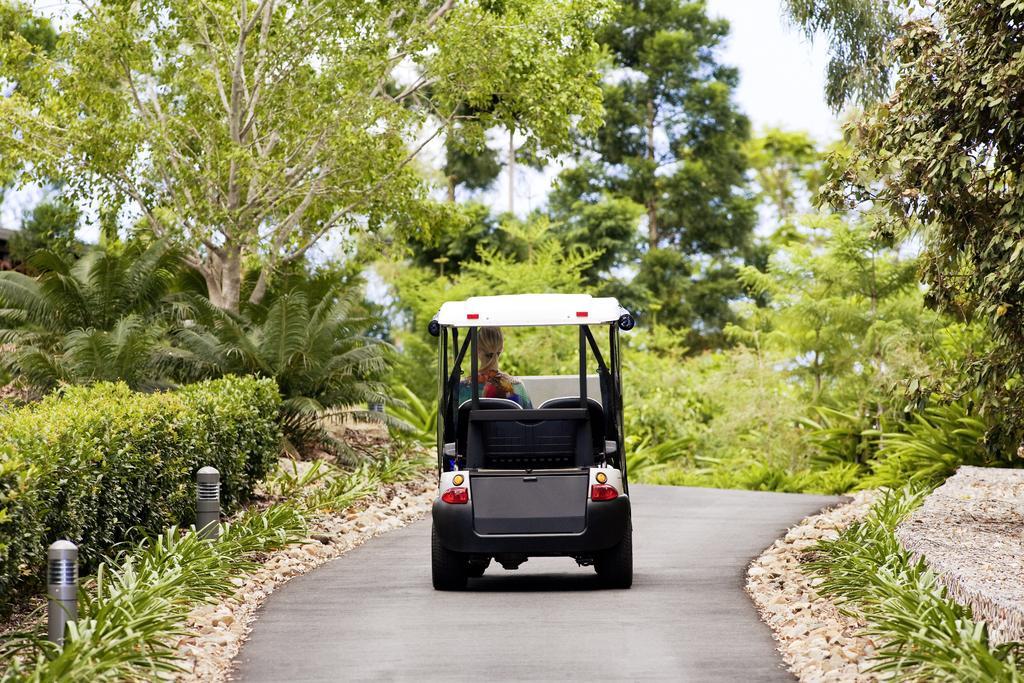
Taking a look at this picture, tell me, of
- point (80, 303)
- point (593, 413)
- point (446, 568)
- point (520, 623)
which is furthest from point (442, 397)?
point (80, 303)

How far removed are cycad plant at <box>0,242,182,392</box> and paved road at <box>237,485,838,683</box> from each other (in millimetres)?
6525

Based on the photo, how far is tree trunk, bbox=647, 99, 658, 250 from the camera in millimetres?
39781

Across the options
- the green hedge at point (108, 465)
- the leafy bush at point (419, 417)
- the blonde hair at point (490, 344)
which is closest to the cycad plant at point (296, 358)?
the leafy bush at point (419, 417)

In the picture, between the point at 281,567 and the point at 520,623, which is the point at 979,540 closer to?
the point at 520,623

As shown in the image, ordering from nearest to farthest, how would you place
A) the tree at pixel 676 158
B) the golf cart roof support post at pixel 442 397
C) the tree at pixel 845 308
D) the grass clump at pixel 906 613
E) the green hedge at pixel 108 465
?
1. the grass clump at pixel 906 613
2. the green hedge at pixel 108 465
3. the golf cart roof support post at pixel 442 397
4. the tree at pixel 845 308
5. the tree at pixel 676 158

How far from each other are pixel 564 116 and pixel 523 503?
38.3 feet

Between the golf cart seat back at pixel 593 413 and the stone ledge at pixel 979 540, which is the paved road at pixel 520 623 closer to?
the golf cart seat back at pixel 593 413

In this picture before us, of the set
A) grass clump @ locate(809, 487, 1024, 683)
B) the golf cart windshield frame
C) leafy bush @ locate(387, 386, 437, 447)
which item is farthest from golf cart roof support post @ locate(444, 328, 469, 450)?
leafy bush @ locate(387, 386, 437, 447)

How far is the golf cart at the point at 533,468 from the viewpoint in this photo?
30.2 ft

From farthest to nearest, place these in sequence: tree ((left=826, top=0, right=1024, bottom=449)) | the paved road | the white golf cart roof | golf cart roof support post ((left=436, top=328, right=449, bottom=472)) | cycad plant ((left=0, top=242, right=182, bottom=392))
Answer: cycad plant ((left=0, top=242, right=182, bottom=392)), tree ((left=826, top=0, right=1024, bottom=449)), golf cart roof support post ((left=436, top=328, right=449, bottom=472)), the white golf cart roof, the paved road

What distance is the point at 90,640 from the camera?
671cm

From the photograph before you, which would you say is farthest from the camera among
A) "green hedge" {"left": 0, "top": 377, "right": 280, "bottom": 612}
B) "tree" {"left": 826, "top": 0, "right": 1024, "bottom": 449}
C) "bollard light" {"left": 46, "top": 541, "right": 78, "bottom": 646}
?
"tree" {"left": 826, "top": 0, "right": 1024, "bottom": 449}

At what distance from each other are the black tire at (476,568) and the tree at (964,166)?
4.35 metres

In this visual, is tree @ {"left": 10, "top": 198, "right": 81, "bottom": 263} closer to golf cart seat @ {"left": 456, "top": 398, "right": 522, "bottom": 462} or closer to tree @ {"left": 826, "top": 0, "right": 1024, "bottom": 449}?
golf cart seat @ {"left": 456, "top": 398, "right": 522, "bottom": 462}
